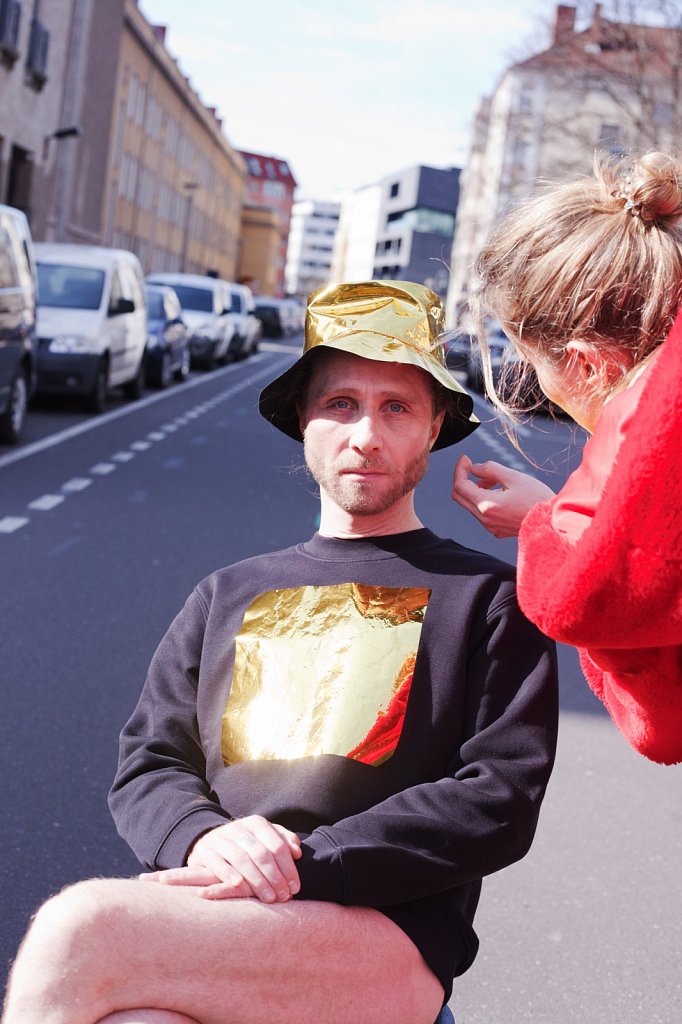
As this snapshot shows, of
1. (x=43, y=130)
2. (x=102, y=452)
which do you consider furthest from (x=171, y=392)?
(x=43, y=130)

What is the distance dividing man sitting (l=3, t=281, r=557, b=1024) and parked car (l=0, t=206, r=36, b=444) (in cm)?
1119

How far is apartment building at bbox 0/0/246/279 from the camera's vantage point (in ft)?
122

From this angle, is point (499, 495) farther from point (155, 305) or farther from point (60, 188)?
point (60, 188)

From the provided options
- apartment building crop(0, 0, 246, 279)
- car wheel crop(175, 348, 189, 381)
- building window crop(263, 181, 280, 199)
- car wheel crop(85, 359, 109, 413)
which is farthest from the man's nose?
building window crop(263, 181, 280, 199)

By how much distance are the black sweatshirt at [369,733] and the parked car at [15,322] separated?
37.1ft

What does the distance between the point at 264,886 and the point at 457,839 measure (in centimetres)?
34

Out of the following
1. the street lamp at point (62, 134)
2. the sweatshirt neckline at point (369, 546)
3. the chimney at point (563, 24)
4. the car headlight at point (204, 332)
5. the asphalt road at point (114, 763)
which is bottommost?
the asphalt road at point (114, 763)

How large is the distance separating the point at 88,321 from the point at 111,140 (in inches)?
1466

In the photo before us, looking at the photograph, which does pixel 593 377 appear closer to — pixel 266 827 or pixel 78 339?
pixel 266 827

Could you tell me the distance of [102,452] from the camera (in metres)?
15.3

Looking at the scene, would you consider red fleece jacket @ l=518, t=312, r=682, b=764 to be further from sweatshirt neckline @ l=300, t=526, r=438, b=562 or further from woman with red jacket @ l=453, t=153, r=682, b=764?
sweatshirt neckline @ l=300, t=526, r=438, b=562

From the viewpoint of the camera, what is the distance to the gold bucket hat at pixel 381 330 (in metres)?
2.61

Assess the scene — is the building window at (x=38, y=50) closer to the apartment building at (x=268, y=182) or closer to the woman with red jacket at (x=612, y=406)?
the woman with red jacket at (x=612, y=406)

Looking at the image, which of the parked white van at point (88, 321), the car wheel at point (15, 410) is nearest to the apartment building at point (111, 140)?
the parked white van at point (88, 321)
